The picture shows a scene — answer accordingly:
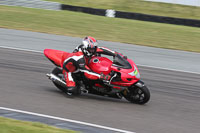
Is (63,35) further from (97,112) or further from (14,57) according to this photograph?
(97,112)

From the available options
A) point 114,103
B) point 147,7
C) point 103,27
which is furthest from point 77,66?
point 147,7

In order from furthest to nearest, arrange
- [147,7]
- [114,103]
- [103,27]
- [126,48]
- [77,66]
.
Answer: [147,7] < [103,27] < [126,48] < [114,103] < [77,66]

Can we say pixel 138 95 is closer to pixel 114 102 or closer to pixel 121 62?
pixel 114 102

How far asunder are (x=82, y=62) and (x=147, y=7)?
19.3m

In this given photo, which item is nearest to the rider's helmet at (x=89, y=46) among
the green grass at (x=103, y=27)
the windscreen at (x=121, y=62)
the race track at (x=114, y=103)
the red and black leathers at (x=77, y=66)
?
the red and black leathers at (x=77, y=66)

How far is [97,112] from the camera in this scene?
7699 millimetres

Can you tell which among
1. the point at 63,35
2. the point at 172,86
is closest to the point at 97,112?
the point at 172,86

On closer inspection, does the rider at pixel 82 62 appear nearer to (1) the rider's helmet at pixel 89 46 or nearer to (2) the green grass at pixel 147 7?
(1) the rider's helmet at pixel 89 46

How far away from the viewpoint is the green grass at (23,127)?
18.3ft

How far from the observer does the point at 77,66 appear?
830 cm

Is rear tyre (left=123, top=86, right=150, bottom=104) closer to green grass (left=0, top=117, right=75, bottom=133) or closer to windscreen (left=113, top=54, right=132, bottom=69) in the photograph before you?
windscreen (left=113, top=54, right=132, bottom=69)

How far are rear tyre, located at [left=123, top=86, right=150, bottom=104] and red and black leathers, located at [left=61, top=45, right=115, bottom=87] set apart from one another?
0.69 metres

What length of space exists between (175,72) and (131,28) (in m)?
8.34

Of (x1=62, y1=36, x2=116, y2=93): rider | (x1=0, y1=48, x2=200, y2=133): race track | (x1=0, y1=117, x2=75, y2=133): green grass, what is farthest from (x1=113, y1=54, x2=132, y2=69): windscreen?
(x1=0, y1=117, x2=75, y2=133): green grass
